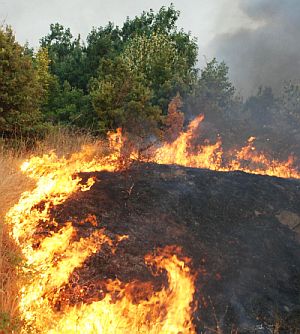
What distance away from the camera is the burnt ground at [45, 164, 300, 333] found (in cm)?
424

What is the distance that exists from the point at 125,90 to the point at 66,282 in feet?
31.1

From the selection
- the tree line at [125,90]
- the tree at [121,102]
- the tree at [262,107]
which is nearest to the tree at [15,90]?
the tree line at [125,90]

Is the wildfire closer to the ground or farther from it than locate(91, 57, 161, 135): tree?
closer to the ground

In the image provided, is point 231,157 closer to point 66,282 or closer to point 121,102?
point 121,102

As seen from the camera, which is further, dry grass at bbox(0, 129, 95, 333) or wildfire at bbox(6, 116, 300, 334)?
wildfire at bbox(6, 116, 300, 334)

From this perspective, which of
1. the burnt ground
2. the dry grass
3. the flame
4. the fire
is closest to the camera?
the dry grass

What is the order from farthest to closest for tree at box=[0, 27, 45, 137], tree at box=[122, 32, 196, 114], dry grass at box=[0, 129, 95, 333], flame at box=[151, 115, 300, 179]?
tree at box=[122, 32, 196, 114] < flame at box=[151, 115, 300, 179] < tree at box=[0, 27, 45, 137] < dry grass at box=[0, 129, 95, 333]

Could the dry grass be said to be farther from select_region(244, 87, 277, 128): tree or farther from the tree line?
select_region(244, 87, 277, 128): tree

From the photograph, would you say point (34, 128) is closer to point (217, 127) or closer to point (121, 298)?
point (121, 298)

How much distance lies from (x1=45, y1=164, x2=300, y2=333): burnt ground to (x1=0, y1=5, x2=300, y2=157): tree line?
175 inches

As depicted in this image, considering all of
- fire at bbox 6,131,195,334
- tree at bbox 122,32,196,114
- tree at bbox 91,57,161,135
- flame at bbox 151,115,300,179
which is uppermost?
tree at bbox 122,32,196,114

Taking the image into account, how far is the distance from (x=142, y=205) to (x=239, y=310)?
2.21 metres

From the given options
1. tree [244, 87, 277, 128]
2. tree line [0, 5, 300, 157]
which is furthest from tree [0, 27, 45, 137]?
tree [244, 87, 277, 128]

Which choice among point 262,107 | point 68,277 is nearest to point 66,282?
point 68,277
